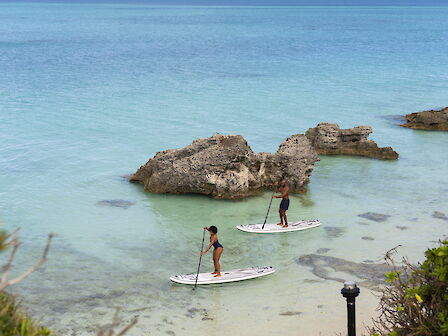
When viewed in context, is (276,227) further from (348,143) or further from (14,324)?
(14,324)

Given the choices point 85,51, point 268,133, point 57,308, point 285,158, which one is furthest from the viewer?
point 85,51

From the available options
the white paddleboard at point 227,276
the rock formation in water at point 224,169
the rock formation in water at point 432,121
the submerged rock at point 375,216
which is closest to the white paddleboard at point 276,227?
the submerged rock at point 375,216

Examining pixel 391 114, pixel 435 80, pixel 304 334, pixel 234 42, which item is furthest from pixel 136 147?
pixel 234 42

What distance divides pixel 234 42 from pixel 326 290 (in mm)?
72516

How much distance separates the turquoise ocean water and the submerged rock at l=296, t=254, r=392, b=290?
0.27 metres

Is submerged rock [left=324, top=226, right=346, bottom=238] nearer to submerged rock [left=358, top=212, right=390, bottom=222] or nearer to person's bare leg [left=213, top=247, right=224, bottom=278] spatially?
submerged rock [left=358, top=212, right=390, bottom=222]

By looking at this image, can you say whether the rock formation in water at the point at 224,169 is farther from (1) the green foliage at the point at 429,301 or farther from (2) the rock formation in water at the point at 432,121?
(1) the green foliage at the point at 429,301

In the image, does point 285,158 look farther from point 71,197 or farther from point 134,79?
point 134,79

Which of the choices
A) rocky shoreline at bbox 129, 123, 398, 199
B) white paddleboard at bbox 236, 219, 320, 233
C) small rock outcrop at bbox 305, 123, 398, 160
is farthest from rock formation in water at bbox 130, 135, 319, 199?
small rock outcrop at bbox 305, 123, 398, 160

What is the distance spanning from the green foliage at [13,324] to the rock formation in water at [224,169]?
1383 cm

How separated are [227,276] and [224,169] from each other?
595 cm

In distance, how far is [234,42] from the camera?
281 ft

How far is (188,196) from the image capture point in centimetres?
2197

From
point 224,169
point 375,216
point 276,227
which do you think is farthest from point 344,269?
point 224,169
